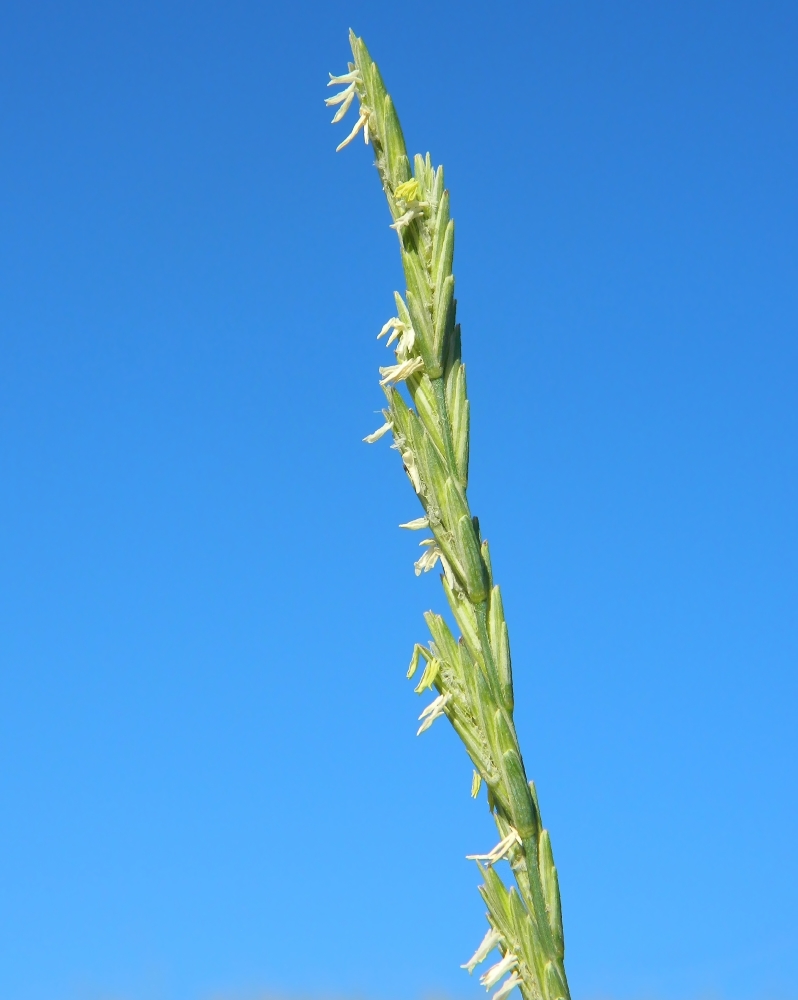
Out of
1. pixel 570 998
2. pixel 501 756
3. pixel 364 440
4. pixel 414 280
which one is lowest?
pixel 570 998

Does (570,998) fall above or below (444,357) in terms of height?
below

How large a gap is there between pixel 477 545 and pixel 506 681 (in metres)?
0.39

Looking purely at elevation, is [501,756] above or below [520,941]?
above

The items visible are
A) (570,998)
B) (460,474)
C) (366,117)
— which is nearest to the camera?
(570,998)

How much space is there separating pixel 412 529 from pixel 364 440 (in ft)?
1.18

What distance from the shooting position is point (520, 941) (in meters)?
2.78

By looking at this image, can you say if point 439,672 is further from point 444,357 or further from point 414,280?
point 414,280

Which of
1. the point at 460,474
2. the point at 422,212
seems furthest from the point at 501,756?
the point at 422,212

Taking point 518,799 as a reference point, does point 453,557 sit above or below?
above

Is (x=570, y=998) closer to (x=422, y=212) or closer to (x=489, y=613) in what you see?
(x=489, y=613)

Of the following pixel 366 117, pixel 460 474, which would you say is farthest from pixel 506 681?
pixel 366 117

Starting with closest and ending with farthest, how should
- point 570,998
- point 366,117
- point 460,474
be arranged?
point 570,998 < point 460,474 < point 366,117

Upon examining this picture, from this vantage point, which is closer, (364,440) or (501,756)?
(501,756)

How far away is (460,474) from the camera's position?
2955 millimetres
